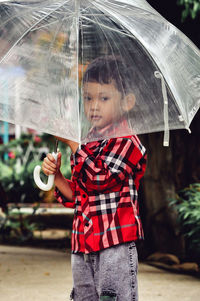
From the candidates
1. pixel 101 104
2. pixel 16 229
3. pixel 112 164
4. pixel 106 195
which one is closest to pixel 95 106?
pixel 101 104

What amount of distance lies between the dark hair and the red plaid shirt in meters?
0.27

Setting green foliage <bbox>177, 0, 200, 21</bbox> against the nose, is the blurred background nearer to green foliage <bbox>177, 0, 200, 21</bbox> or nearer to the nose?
green foliage <bbox>177, 0, 200, 21</bbox>

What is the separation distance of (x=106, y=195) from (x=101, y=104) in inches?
17.4

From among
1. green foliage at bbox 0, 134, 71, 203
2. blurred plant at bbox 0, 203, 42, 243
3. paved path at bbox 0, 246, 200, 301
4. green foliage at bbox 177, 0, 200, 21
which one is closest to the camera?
paved path at bbox 0, 246, 200, 301

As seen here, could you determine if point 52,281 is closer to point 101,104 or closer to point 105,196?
point 105,196

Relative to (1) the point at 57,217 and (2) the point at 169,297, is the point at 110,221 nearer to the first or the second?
(2) the point at 169,297

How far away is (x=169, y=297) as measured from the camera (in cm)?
468

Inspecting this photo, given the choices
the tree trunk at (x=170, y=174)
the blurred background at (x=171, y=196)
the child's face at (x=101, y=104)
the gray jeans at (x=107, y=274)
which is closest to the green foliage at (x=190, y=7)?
the blurred background at (x=171, y=196)

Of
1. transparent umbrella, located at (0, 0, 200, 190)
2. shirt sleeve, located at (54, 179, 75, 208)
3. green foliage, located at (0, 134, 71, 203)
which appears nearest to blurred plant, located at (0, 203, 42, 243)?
green foliage, located at (0, 134, 71, 203)

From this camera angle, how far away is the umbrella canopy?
2.77m

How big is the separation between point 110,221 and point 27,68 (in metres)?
0.86

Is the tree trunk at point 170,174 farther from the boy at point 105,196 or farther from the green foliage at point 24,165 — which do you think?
the boy at point 105,196

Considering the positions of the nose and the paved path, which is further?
the paved path

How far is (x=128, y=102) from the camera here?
9.44ft
